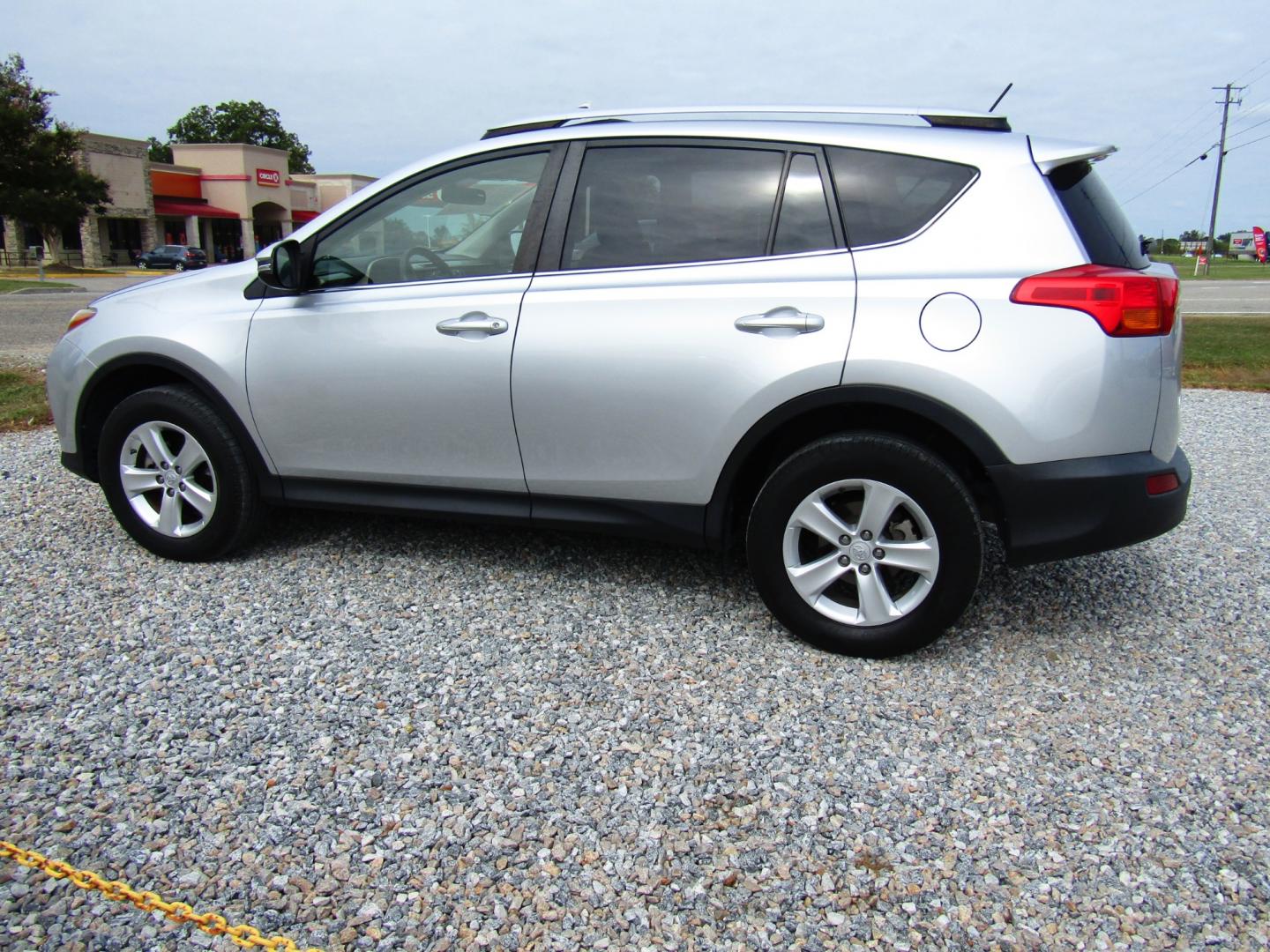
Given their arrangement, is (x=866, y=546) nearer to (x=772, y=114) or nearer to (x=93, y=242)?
(x=772, y=114)

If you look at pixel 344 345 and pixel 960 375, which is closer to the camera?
pixel 960 375

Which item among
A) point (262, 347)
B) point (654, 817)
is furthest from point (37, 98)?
point (654, 817)

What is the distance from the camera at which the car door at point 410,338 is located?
12.0 ft

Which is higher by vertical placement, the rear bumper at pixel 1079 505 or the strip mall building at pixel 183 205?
the strip mall building at pixel 183 205

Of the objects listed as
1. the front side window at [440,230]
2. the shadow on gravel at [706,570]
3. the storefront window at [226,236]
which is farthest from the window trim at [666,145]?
the storefront window at [226,236]

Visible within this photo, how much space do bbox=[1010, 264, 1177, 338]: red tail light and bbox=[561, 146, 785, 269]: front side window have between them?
93 centimetres

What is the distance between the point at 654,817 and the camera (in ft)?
8.11

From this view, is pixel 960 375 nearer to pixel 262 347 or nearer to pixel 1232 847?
pixel 1232 847

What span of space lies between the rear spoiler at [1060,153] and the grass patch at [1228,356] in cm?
549

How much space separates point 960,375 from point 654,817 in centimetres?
166

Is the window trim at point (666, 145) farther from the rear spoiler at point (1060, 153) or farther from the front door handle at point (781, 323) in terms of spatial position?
the rear spoiler at point (1060, 153)

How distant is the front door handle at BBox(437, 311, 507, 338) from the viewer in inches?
141

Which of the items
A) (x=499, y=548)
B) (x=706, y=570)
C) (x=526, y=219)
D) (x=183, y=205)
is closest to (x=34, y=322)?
(x=499, y=548)

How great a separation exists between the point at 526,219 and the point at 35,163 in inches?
1592
